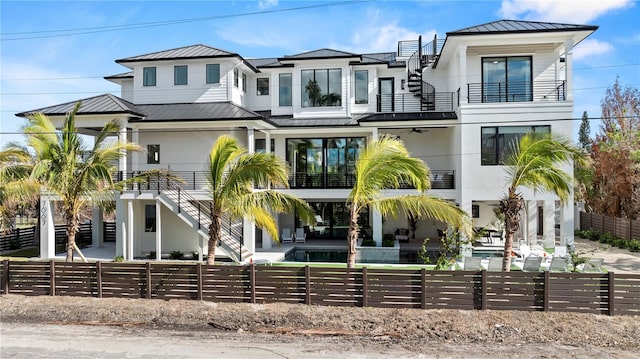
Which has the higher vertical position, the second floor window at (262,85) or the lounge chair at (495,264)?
the second floor window at (262,85)

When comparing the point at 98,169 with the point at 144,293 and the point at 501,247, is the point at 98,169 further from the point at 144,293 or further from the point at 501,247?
the point at 501,247

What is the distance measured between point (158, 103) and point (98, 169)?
9724mm

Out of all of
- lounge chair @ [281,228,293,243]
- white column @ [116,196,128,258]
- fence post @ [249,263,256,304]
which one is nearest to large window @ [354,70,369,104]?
lounge chair @ [281,228,293,243]

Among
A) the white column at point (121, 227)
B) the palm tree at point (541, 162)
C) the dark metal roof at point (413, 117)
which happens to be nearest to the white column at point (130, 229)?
the white column at point (121, 227)

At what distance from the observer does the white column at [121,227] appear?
694 inches

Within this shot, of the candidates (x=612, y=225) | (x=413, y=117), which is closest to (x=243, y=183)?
(x=413, y=117)

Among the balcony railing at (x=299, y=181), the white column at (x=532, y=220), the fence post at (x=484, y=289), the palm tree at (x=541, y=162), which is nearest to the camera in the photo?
the fence post at (x=484, y=289)

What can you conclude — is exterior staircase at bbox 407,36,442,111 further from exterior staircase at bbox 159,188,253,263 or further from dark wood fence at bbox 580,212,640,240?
dark wood fence at bbox 580,212,640,240

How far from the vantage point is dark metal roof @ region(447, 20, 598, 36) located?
1670cm

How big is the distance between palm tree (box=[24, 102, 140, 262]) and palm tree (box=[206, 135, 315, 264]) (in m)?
3.43

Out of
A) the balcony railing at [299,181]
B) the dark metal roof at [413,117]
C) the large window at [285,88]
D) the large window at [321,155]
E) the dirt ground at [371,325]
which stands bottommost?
the dirt ground at [371,325]

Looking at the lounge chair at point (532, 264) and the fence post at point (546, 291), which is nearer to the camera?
the fence post at point (546, 291)

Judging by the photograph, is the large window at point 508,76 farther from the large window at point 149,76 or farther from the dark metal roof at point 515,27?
the large window at point 149,76

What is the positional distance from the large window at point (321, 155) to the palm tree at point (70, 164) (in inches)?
413
